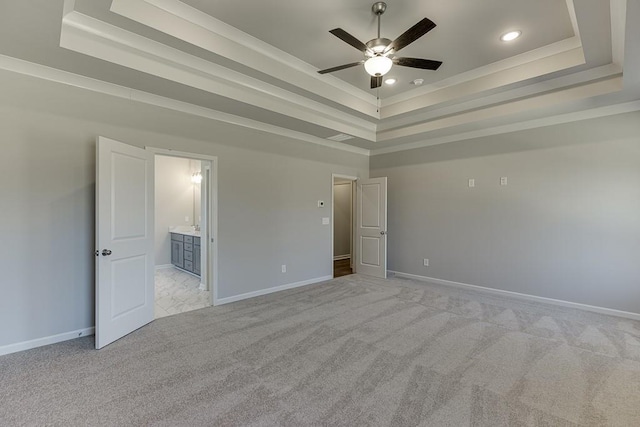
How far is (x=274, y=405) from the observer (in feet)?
6.64

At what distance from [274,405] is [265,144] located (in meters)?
3.65

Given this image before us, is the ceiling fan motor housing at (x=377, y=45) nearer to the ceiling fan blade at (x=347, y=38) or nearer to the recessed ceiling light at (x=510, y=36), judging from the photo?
the ceiling fan blade at (x=347, y=38)

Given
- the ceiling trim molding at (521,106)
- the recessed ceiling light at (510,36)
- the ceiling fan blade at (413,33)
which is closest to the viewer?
the ceiling fan blade at (413,33)

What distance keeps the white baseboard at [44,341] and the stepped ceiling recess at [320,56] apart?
8.46 feet

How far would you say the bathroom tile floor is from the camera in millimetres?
4062

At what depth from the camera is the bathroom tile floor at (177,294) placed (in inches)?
160

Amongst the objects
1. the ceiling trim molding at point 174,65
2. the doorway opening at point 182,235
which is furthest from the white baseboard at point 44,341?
the ceiling trim molding at point 174,65

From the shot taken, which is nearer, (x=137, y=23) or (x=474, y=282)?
(x=137, y=23)

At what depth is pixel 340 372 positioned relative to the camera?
243 centimetres

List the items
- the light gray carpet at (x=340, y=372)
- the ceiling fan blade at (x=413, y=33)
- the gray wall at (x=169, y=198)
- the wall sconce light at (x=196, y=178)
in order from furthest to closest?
the wall sconce light at (x=196, y=178) → the gray wall at (x=169, y=198) → the ceiling fan blade at (x=413, y=33) → the light gray carpet at (x=340, y=372)

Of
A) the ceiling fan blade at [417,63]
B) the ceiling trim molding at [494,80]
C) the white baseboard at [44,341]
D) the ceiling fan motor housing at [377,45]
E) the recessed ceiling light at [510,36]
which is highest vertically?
the recessed ceiling light at [510,36]

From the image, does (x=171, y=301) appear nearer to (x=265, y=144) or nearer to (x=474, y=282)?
(x=265, y=144)

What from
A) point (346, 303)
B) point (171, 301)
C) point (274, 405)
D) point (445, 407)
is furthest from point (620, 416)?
point (171, 301)

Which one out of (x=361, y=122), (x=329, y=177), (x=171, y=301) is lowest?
(x=171, y=301)
